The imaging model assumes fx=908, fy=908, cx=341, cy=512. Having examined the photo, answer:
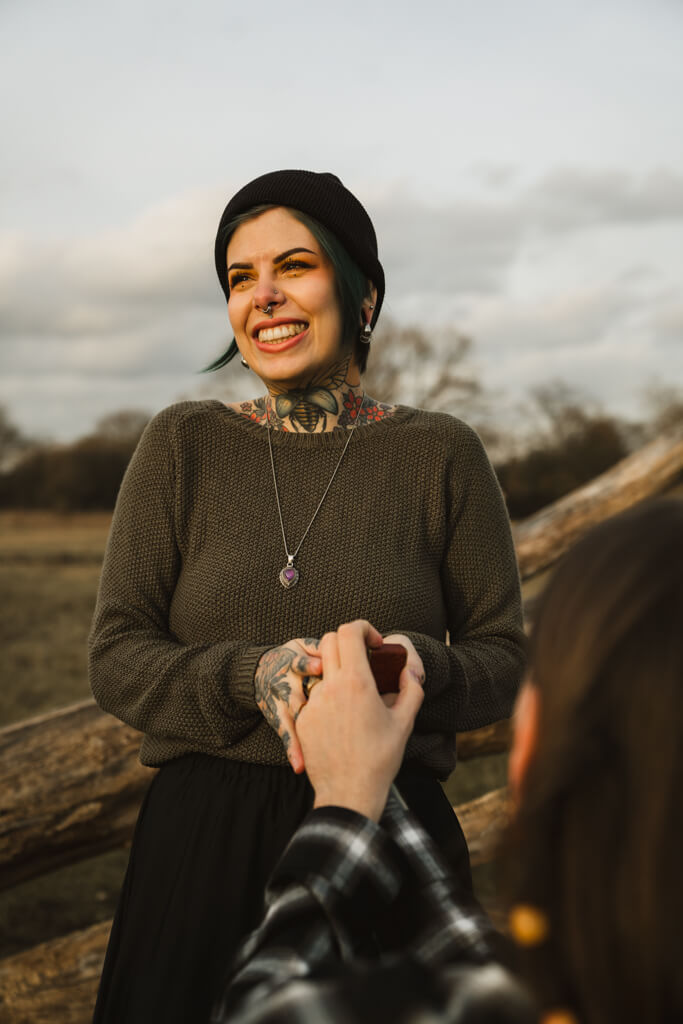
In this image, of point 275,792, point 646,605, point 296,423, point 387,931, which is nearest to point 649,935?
point 646,605

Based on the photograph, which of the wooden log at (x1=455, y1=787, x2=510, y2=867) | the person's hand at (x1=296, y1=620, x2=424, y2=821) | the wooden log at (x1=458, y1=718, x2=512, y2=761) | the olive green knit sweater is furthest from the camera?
the wooden log at (x1=458, y1=718, x2=512, y2=761)

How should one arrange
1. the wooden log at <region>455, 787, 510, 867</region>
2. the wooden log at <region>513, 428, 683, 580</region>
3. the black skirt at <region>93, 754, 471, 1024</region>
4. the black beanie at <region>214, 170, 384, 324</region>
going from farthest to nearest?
the wooden log at <region>513, 428, 683, 580</region> → the wooden log at <region>455, 787, 510, 867</region> → the black beanie at <region>214, 170, 384, 324</region> → the black skirt at <region>93, 754, 471, 1024</region>

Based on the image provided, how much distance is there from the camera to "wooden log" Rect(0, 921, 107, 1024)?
3.44 meters

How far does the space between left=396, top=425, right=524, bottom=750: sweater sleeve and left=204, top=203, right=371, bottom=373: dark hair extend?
39 cm

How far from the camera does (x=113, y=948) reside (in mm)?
1968

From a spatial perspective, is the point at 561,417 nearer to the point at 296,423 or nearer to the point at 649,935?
the point at 296,423

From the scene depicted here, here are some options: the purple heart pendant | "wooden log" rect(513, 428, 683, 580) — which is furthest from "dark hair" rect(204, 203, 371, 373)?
"wooden log" rect(513, 428, 683, 580)

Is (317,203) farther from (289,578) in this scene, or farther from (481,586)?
(481,586)

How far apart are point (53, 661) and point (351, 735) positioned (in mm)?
11296

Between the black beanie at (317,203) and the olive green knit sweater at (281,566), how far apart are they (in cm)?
44

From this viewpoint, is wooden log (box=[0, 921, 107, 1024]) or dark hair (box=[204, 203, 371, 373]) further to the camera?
wooden log (box=[0, 921, 107, 1024])

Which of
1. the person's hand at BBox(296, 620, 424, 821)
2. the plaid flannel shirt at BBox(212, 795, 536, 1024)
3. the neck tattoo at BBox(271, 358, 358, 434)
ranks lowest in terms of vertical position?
the plaid flannel shirt at BBox(212, 795, 536, 1024)

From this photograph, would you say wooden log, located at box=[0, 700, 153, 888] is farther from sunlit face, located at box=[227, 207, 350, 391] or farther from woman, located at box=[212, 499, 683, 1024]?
woman, located at box=[212, 499, 683, 1024]

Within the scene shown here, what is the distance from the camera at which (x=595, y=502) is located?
5102 mm
